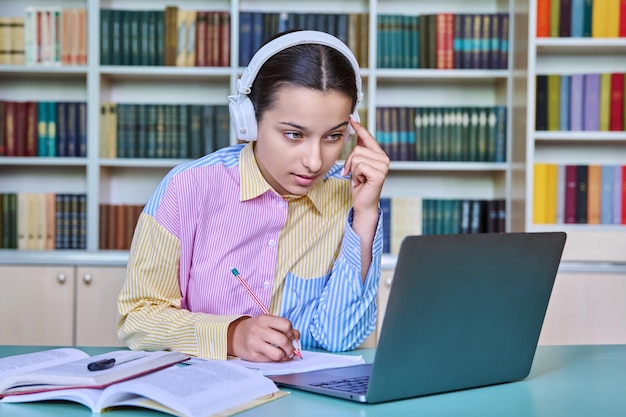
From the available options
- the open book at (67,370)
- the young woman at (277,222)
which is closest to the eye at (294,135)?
the young woman at (277,222)

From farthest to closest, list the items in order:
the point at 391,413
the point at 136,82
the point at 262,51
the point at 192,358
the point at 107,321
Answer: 1. the point at 136,82
2. the point at 107,321
3. the point at 262,51
4. the point at 192,358
5. the point at 391,413

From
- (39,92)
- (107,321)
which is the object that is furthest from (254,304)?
(39,92)

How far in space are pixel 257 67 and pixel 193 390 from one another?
2.33ft

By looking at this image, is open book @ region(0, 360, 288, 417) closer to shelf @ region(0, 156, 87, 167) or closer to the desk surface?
the desk surface

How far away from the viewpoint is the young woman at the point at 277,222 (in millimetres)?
1451

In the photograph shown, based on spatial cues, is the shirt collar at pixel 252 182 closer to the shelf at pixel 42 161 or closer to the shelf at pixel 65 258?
the shelf at pixel 65 258

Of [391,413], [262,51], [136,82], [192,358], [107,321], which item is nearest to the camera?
[391,413]

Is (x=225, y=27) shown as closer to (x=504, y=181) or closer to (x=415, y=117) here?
(x=415, y=117)

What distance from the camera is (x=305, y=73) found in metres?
1.46

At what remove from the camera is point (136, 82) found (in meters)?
3.47

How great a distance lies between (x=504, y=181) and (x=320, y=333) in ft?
6.55

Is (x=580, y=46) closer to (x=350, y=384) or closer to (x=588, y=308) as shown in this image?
(x=588, y=308)

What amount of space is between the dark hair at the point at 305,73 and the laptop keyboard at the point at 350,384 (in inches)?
21.8

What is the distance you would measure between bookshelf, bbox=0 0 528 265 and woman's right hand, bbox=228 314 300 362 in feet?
6.69
